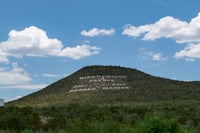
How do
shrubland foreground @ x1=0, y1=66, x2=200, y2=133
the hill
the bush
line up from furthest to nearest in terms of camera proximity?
the hill, shrubland foreground @ x1=0, y1=66, x2=200, y2=133, the bush

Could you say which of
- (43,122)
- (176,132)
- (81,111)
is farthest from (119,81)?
(176,132)

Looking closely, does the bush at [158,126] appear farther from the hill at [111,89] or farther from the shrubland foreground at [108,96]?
the hill at [111,89]

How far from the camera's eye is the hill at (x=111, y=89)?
73.1 m

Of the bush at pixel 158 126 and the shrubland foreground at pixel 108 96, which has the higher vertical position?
the shrubland foreground at pixel 108 96

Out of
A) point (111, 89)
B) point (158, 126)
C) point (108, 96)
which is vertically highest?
point (111, 89)

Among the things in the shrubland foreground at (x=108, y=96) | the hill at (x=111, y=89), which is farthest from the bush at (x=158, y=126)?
the hill at (x=111, y=89)

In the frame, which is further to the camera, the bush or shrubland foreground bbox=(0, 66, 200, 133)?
shrubland foreground bbox=(0, 66, 200, 133)

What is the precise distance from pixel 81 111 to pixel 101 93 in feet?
112

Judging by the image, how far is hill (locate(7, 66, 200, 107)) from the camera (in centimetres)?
7312

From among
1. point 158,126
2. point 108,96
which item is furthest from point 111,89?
point 158,126

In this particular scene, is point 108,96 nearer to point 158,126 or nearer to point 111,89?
point 111,89

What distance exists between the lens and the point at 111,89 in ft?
277

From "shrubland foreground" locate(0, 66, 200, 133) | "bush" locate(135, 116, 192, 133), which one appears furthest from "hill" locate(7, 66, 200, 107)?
"bush" locate(135, 116, 192, 133)

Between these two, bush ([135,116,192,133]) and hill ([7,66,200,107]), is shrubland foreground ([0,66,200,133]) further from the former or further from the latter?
bush ([135,116,192,133])
